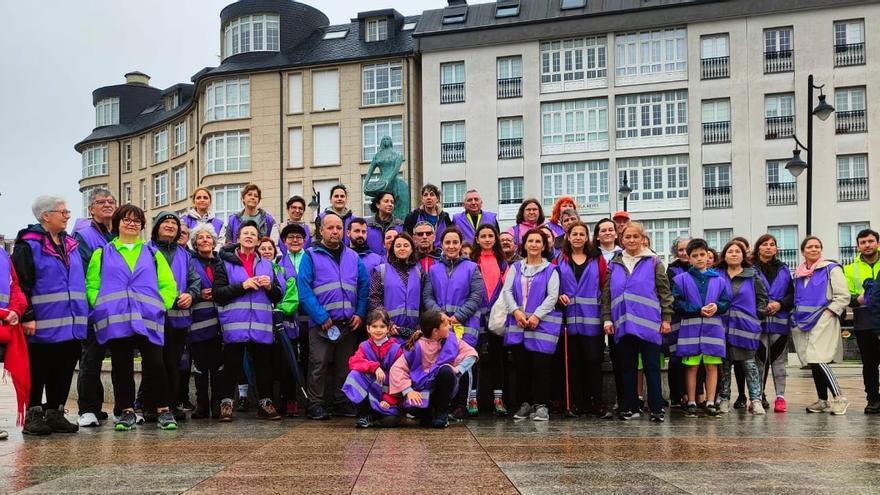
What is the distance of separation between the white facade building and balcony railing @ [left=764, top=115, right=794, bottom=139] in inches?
2.4

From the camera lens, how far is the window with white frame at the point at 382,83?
4462cm

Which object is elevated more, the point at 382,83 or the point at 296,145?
the point at 382,83

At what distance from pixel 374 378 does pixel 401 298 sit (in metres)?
1.14

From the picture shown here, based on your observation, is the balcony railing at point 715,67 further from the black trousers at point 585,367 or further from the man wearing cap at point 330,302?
the man wearing cap at point 330,302

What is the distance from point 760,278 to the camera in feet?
32.6

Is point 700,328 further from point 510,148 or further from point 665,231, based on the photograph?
point 510,148

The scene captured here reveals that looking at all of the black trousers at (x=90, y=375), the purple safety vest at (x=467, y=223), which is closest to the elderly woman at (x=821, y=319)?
the purple safety vest at (x=467, y=223)

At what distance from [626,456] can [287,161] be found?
41.0 m

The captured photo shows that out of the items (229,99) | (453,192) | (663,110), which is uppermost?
(229,99)

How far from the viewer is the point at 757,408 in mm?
9469

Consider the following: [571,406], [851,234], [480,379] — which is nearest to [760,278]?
[571,406]

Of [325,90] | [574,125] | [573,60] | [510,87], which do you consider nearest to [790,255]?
[574,125]

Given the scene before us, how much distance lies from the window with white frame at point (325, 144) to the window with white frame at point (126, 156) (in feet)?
64.1

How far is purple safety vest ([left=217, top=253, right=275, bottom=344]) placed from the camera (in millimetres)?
8789
